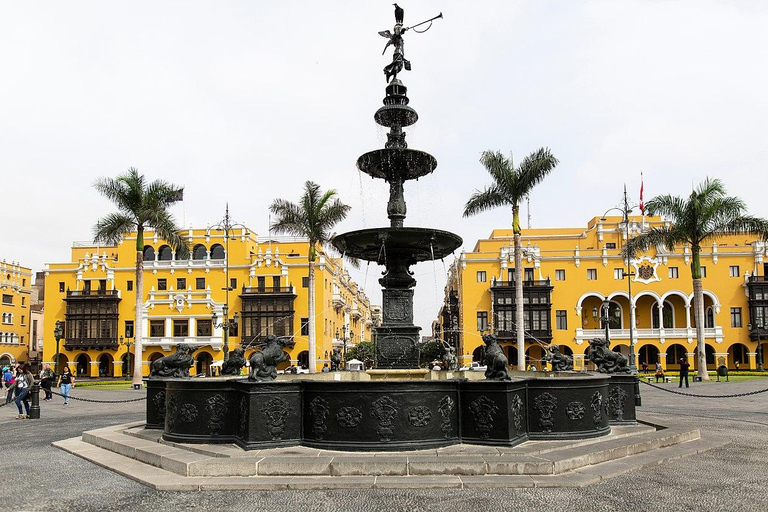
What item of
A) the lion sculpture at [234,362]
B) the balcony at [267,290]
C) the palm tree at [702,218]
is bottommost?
the lion sculpture at [234,362]

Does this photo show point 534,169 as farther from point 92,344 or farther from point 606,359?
point 92,344

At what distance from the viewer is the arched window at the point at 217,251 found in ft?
207

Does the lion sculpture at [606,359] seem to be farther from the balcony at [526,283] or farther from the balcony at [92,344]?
the balcony at [92,344]

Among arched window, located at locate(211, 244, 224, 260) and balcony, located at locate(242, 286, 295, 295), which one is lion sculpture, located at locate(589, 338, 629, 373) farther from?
arched window, located at locate(211, 244, 224, 260)

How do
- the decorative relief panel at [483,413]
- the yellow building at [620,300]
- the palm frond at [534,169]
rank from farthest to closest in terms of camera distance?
the yellow building at [620,300], the palm frond at [534,169], the decorative relief panel at [483,413]

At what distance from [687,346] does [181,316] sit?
A: 46.6 metres

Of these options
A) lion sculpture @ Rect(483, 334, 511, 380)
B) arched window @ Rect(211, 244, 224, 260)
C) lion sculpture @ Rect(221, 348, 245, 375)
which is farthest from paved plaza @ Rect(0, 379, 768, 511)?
arched window @ Rect(211, 244, 224, 260)

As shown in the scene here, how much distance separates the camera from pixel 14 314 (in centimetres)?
7988

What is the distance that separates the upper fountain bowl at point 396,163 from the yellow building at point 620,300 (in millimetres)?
43512

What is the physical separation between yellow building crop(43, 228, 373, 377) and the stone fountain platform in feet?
164

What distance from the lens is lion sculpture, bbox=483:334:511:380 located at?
29.4 feet

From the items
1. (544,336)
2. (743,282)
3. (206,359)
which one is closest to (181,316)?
(206,359)

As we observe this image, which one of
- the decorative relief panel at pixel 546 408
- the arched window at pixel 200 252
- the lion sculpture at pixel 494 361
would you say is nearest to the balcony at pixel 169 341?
the arched window at pixel 200 252

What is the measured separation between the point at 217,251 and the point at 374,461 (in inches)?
2282
